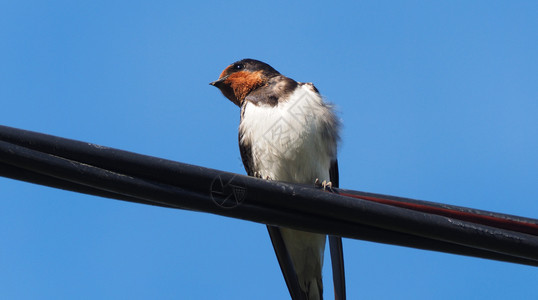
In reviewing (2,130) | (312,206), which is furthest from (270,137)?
(2,130)

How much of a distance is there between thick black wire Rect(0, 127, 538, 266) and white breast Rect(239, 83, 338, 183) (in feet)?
6.45

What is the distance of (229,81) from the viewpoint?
14.8 ft

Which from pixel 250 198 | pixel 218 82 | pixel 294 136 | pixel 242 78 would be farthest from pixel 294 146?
pixel 250 198

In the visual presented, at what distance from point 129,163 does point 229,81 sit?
112 inches

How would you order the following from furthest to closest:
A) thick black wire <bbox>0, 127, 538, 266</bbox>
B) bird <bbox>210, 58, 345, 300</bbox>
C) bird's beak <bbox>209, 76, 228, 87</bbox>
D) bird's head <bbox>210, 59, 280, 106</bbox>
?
bird's beak <bbox>209, 76, 228, 87</bbox> < bird's head <bbox>210, 59, 280, 106</bbox> < bird <bbox>210, 58, 345, 300</bbox> < thick black wire <bbox>0, 127, 538, 266</bbox>

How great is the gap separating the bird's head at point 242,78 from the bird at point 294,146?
15 centimetres

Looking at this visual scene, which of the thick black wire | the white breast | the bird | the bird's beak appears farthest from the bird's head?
the thick black wire

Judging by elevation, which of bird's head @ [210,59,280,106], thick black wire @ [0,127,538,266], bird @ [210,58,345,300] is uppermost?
bird's head @ [210,59,280,106]

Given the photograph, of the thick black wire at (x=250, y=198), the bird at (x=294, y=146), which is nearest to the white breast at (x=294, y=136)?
the bird at (x=294, y=146)

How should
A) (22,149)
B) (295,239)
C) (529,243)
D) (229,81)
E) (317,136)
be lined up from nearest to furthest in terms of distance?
(22,149) < (529,243) < (317,136) < (295,239) < (229,81)

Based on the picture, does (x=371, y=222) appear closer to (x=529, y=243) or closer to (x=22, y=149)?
(x=529, y=243)

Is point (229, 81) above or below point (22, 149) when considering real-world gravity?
above

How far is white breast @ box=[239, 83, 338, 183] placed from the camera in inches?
150

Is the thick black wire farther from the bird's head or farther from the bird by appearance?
the bird's head
